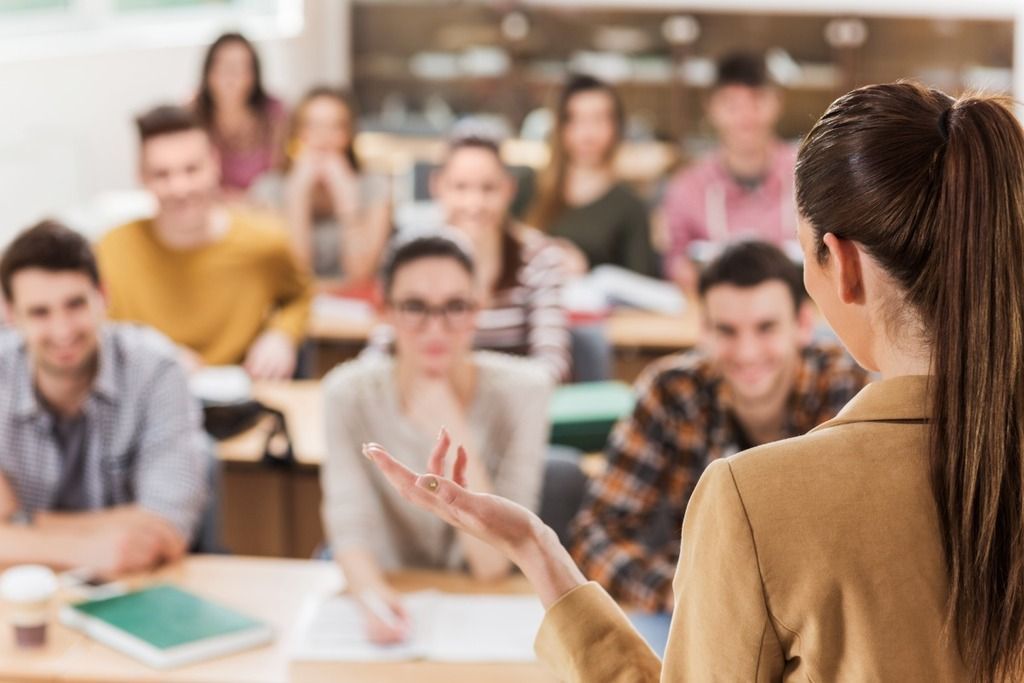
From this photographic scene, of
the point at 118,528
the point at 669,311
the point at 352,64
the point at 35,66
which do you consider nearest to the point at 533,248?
the point at 669,311

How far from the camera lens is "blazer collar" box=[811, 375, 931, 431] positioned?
3.24 feet

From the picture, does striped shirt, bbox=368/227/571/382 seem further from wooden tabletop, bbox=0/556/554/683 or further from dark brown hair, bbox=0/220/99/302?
wooden tabletop, bbox=0/556/554/683

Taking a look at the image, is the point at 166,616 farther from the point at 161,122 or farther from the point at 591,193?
the point at 591,193

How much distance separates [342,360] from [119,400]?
1.79 metres

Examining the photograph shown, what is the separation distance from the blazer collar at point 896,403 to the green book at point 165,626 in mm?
1497

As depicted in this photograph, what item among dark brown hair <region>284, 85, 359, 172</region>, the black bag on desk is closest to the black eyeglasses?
the black bag on desk

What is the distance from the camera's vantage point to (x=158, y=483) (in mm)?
2787

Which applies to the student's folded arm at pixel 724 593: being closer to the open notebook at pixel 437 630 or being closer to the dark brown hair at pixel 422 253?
the open notebook at pixel 437 630

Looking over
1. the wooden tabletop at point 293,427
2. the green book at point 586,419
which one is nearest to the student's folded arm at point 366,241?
the wooden tabletop at point 293,427

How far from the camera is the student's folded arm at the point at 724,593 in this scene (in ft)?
3.14

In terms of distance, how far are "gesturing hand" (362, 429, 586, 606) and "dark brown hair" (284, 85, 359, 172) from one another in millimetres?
4484

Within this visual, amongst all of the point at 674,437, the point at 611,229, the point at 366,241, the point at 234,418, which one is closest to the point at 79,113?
the point at 366,241

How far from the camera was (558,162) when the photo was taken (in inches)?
215

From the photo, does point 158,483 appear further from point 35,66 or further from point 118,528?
point 35,66
